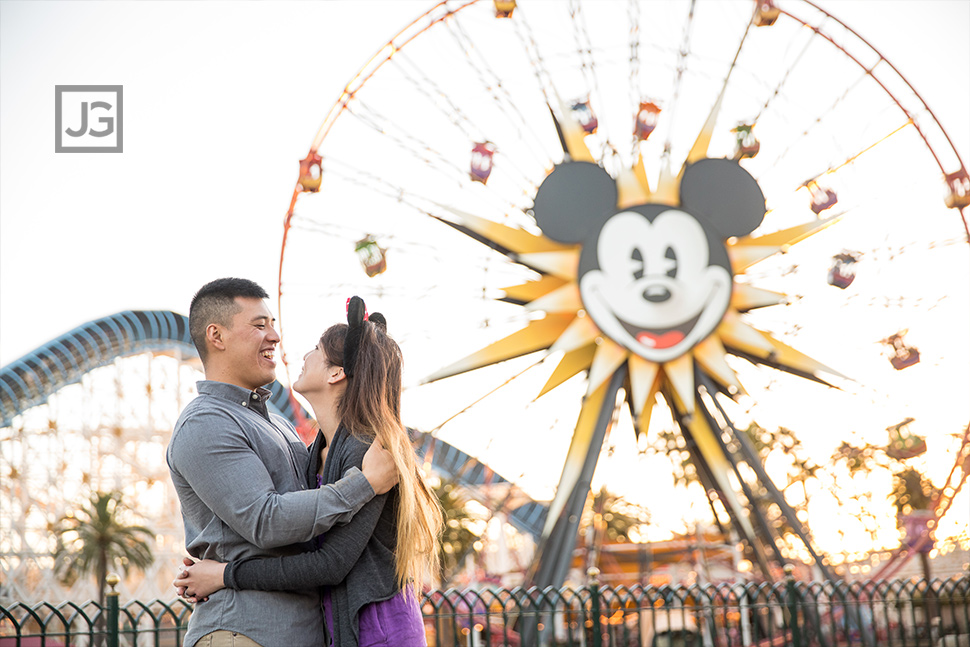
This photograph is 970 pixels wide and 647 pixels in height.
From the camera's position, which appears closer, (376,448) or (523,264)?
(376,448)

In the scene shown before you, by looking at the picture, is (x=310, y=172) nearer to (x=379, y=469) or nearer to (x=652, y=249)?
(x=652, y=249)

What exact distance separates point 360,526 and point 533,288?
403 inches

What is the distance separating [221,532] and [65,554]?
29.4 meters

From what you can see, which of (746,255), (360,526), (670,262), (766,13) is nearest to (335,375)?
(360,526)

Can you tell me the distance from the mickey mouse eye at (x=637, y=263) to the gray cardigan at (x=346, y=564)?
10.6 m

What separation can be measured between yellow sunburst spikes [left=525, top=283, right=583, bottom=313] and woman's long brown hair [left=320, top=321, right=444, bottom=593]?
31.7ft

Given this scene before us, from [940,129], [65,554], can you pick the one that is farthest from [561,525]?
[65,554]

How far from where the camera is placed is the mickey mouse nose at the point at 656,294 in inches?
511

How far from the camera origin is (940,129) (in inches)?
553

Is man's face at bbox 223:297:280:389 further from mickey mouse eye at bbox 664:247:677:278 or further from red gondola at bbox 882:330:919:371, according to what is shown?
red gondola at bbox 882:330:919:371

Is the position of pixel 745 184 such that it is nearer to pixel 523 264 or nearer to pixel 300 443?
pixel 523 264

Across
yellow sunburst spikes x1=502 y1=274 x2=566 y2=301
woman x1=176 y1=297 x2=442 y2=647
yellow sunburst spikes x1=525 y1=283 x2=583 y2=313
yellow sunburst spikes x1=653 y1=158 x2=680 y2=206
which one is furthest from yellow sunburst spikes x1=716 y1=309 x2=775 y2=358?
woman x1=176 y1=297 x2=442 y2=647

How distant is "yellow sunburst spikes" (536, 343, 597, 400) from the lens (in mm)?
12852

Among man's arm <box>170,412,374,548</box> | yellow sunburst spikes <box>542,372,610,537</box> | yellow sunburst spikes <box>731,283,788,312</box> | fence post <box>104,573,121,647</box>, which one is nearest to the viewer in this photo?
man's arm <box>170,412,374,548</box>
